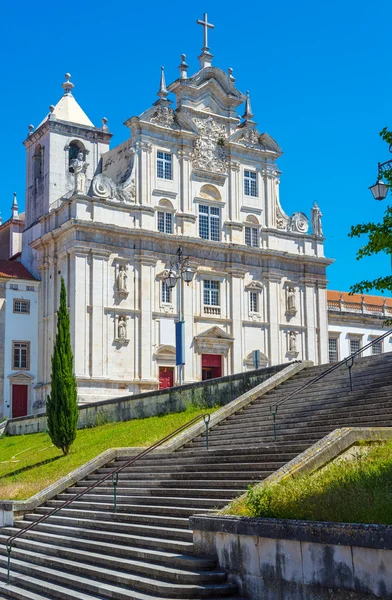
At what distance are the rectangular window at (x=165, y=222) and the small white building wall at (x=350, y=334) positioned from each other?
1677 cm

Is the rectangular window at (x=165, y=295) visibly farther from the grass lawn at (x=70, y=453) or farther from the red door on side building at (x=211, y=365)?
the grass lawn at (x=70, y=453)

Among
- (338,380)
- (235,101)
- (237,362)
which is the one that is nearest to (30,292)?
(237,362)

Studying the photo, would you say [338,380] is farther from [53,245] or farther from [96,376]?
[53,245]

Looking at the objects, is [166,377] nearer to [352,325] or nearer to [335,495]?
[352,325]

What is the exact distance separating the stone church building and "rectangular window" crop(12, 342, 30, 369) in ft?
2.79

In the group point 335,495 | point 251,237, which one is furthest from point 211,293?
point 335,495

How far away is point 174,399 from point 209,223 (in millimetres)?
20741

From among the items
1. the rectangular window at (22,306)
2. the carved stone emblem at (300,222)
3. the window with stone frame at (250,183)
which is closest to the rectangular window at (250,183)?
the window with stone frame at (250,183)

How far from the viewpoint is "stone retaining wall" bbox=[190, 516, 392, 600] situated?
8.88 meters

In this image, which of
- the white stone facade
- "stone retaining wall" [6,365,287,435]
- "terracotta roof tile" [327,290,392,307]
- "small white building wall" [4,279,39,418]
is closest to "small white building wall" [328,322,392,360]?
the white stone facade

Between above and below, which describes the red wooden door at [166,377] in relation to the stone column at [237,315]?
below

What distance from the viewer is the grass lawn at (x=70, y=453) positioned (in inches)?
900

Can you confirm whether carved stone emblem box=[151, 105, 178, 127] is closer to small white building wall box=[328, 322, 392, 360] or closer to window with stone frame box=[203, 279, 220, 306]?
window with stone frame box=[203, 279, 220, 306]

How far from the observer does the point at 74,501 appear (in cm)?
1831
